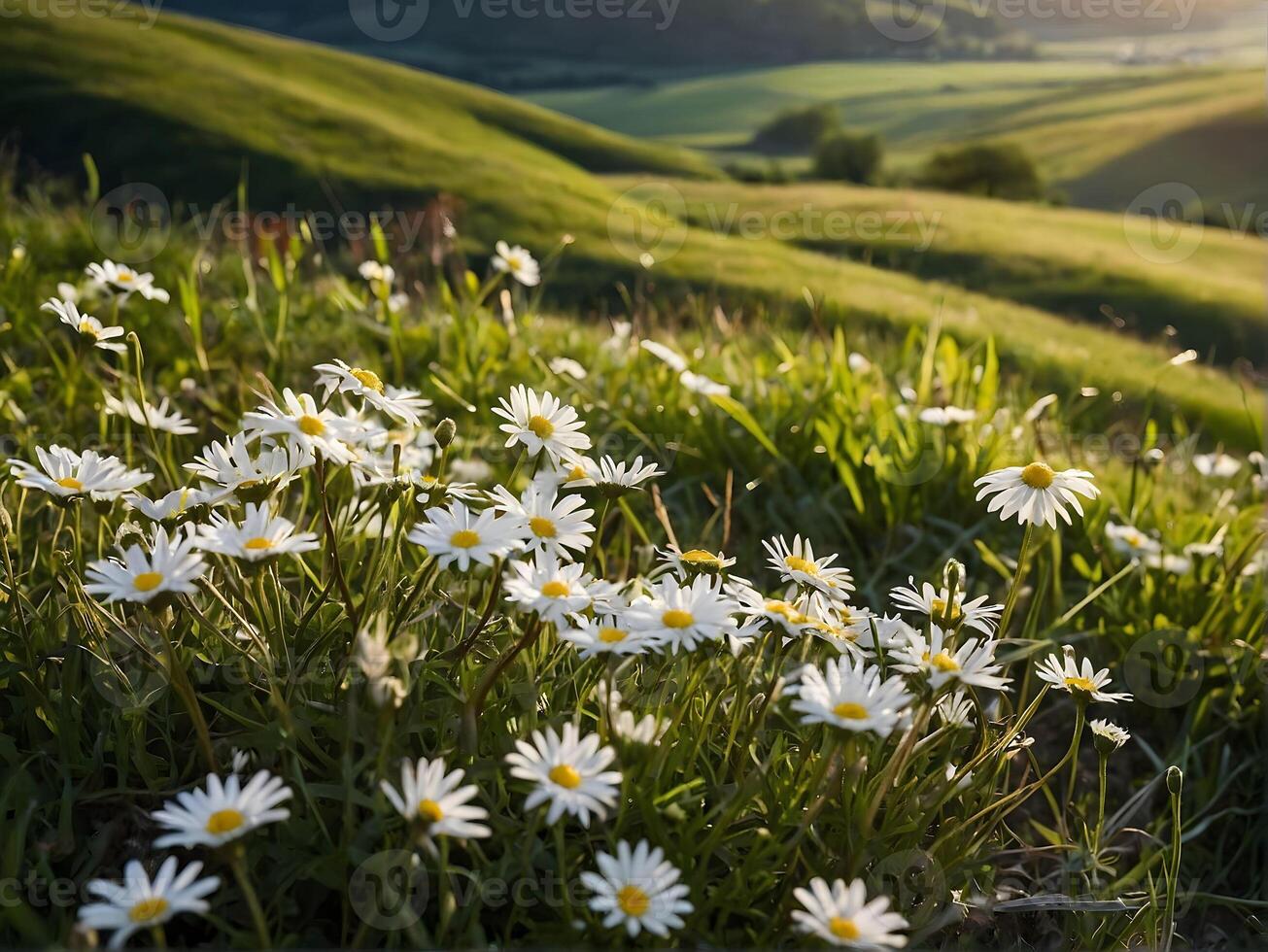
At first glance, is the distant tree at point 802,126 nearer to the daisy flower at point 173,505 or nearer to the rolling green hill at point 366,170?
the rolling green hill at point 366,170

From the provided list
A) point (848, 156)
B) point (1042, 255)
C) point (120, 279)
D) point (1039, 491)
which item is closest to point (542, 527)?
point (1039, 491)

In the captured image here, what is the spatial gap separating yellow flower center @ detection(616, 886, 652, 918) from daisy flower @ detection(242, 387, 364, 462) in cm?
80

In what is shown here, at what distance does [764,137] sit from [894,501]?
25.7 metres

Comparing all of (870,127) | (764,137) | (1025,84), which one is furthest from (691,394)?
(1025,84)

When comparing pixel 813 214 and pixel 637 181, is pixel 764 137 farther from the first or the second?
pixel 813 214

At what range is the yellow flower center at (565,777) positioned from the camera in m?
1.40

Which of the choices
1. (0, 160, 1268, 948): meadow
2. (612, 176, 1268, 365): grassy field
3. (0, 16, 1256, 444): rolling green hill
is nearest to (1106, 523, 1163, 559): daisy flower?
(0, 160, 1268, 948): meadow

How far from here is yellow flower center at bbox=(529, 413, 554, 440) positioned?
1.94 metres

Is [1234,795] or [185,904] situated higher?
[185,904]

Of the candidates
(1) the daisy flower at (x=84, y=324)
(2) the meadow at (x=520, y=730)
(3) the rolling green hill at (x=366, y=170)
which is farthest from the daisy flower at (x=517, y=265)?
(3) the rolling green hill at (x=366, y=170)

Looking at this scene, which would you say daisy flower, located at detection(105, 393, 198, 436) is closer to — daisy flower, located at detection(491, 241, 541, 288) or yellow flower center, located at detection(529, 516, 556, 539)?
yellow flower center, located at detection(529, 516, 556, 539)

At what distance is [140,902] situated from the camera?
4.07ft

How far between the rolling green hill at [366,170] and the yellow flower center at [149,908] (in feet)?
32.0

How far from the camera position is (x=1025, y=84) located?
32.1 meters
